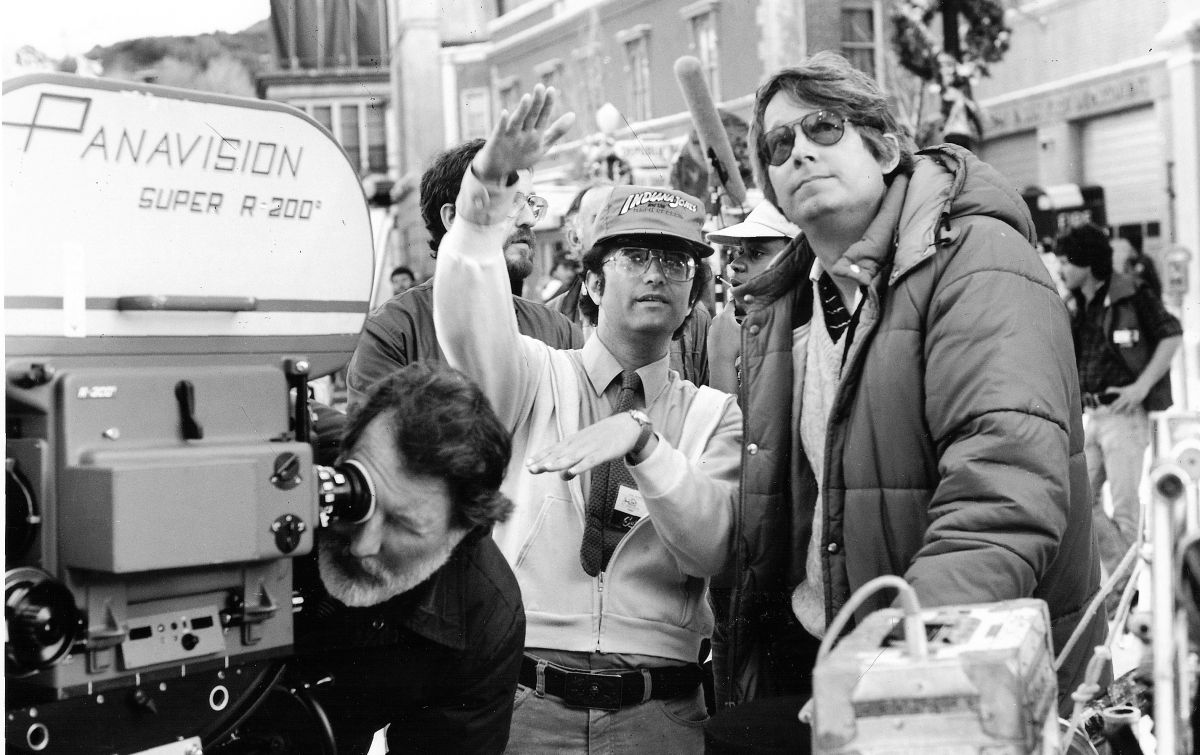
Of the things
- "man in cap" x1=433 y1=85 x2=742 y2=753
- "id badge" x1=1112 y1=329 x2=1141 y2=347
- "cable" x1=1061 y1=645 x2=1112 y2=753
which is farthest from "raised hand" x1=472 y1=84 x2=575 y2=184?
"id badge" x1=1112 y1=329 x2=1141 y2=347

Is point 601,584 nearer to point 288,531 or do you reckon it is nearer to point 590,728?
point 590,728

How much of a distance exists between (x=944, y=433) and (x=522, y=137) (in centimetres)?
74

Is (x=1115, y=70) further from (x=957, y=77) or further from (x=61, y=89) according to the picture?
(x=61, y=89)

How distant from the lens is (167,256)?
66.9 inches

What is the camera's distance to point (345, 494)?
191 centimetres

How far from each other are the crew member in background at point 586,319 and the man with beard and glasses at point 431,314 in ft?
0.39

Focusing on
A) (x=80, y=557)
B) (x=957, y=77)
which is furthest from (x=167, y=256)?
(x=957, y=77)

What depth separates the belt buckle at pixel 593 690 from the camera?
2.44 meters

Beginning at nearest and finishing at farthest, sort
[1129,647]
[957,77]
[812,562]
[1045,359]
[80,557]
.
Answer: [80,557], [1045,359], [812,562], [1129,647], [957,77]

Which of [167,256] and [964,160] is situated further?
[964,160]

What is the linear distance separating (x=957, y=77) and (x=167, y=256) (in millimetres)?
12286

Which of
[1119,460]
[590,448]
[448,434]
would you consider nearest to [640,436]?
[590,448]

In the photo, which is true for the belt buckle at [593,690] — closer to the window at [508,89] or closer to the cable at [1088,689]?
the cable at [1088,689]

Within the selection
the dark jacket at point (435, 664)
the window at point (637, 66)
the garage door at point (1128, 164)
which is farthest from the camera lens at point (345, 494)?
the garage door at point (1128, 164)
